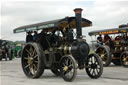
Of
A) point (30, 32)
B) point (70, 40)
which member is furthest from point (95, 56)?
point (30, 32)

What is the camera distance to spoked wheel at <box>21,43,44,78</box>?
8.16 m

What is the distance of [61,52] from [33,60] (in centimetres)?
103

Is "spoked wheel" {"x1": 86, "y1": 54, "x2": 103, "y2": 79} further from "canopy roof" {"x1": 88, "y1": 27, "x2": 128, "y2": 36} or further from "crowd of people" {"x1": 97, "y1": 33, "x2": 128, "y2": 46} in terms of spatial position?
"crowd of people" {"x1": 97, "y1": 33, "x2": 128, "y2": 46}

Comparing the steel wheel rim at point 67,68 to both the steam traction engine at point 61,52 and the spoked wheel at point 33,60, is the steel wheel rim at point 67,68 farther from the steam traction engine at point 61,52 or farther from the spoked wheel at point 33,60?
the spoked wheel at point 33,60

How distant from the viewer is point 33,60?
858 cm

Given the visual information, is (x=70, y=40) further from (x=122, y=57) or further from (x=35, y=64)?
(x=122, y=57)

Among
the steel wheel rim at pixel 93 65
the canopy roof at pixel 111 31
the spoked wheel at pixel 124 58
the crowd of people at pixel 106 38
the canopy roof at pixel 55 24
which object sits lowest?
the spoked wheel at pixel 124 58

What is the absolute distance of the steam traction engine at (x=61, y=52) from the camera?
25.5 feet

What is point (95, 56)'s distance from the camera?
8109mm

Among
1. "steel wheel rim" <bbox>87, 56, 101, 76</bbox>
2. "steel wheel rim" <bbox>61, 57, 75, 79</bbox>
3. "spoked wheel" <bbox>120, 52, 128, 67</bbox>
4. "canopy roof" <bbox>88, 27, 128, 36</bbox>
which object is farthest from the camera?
"canopy roof" <bbox>88, 27, 128, 36</bbox>

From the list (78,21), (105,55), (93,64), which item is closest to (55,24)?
(78,21)

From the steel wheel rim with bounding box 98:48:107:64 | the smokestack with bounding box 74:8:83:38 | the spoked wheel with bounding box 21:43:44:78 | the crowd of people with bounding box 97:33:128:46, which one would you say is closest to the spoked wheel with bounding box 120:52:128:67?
the steel wheel rim with bounding box 98:48:107:64

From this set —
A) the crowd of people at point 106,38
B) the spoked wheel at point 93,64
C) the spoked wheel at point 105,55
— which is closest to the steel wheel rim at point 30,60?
the spoked wheel at point 93,64

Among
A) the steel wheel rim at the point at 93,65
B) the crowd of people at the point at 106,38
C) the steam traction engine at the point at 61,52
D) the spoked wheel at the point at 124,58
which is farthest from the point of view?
the crowd of people at the point at 106,38
